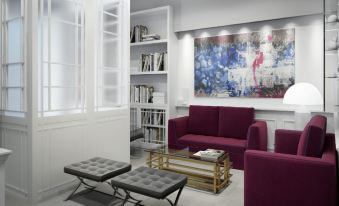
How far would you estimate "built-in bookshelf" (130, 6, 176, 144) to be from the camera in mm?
5195

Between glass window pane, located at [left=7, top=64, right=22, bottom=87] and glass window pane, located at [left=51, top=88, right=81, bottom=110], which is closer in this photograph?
glass window pane, located at [left=7, top=64, right=22, bottom=87]

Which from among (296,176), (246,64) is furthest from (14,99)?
(246,64)

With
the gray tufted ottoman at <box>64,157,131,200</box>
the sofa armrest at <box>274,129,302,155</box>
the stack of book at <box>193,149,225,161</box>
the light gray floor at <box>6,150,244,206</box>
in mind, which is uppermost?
the sofa armrest at <box>274,129,302,155</box>

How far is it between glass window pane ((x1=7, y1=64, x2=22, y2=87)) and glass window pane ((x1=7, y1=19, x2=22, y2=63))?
78 mm

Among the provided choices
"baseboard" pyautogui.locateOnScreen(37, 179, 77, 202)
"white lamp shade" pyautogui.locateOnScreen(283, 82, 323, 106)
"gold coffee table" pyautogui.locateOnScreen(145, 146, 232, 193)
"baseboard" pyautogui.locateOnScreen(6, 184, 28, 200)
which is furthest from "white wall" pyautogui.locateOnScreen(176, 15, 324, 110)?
"baseboard" pyautogui.locateOnScreen(6, 184, 28, 200)

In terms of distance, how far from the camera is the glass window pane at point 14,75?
120 inches

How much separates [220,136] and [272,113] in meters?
0.93

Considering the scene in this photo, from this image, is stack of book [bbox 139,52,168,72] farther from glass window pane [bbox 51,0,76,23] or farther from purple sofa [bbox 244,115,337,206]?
purple sofa [bbox 244,115,337,206]

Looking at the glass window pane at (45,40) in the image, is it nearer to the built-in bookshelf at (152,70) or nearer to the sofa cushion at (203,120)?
the built-in bookshelf at (152,70)

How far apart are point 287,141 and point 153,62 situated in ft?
9.57

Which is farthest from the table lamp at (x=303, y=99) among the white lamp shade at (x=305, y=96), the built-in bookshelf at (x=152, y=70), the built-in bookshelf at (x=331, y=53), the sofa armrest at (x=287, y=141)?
the built-in bookshelf at (x=152, y=70)

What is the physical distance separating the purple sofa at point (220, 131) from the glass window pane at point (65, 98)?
170cm

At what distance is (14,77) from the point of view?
122 inches

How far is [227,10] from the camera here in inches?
187
